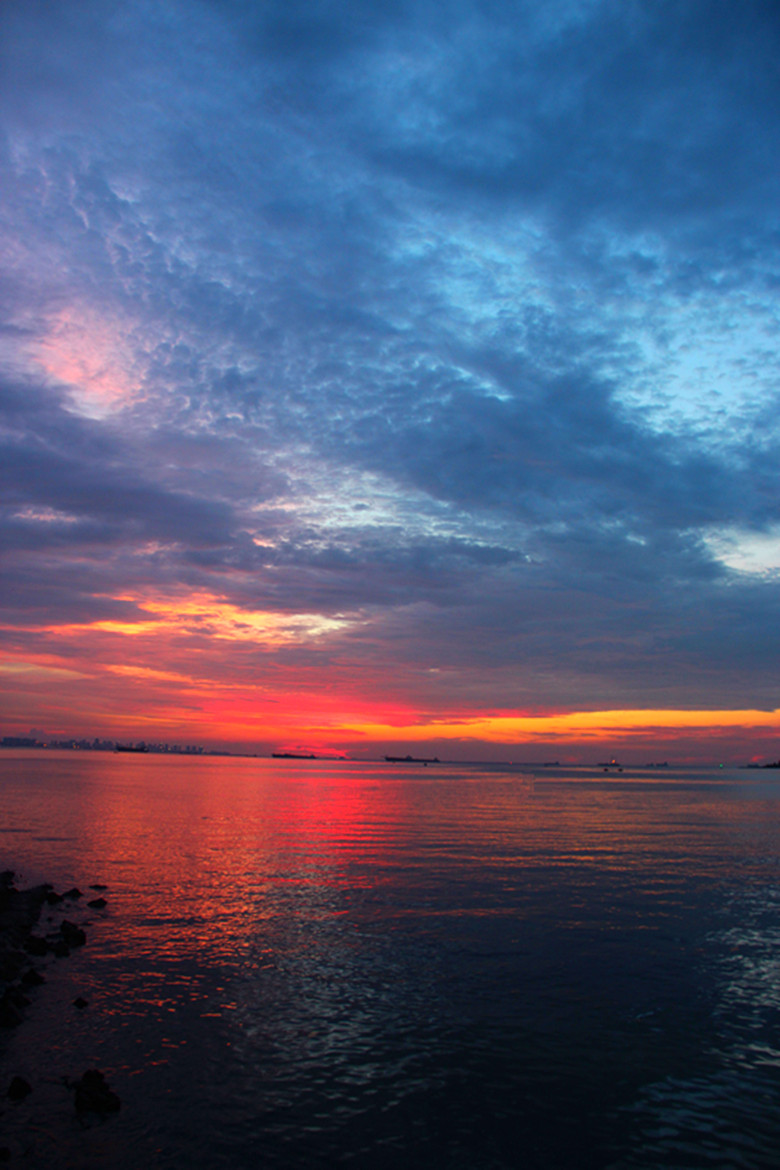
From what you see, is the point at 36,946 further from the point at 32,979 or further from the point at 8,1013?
the point at 8,1013

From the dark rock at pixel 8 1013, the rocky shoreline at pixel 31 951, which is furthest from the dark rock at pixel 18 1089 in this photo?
the dark rock at pixel 8 1013

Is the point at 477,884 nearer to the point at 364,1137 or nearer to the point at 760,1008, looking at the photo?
the point at 760,1008

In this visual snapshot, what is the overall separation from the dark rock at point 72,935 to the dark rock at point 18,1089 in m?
11.5

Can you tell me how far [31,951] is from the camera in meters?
24.0

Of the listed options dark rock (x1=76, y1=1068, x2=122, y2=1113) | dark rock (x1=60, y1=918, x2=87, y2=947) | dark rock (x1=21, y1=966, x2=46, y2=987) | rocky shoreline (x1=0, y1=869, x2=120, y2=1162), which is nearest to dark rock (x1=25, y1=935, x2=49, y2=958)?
rocky shoreline (x1=0, y1=869, x2=120, y2=1162)

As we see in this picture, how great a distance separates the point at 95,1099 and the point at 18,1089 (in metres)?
1.90

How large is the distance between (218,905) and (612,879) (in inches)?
840

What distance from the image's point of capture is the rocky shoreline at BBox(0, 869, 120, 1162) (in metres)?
13.9

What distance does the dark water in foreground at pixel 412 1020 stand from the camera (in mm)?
12953

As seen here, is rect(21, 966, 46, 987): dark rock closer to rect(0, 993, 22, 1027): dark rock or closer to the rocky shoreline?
the rocky shoreline

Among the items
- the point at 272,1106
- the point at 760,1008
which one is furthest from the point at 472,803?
the point at 272,1106

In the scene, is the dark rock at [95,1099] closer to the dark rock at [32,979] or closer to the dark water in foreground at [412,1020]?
the dark water in foreground at [412,1020]

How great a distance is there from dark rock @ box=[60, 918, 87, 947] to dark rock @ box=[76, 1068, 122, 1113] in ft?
40.5

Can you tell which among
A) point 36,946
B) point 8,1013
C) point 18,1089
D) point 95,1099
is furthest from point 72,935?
point 95,1099
